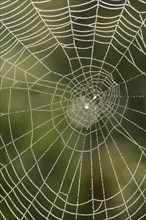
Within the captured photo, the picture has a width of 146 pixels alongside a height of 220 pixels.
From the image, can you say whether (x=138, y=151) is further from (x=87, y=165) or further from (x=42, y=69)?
(x=42, y=69)

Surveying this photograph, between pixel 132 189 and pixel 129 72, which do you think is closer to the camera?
pixel 132 189

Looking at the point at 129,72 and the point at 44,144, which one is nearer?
the point at 44,144

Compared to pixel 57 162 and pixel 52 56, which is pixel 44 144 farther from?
pixel 52 56

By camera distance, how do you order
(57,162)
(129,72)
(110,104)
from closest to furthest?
(110,104) < (57,162) < (129,72)

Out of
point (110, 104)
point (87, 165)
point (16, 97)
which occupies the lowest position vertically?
point (87, 165)

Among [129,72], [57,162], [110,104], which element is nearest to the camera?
[110,104]

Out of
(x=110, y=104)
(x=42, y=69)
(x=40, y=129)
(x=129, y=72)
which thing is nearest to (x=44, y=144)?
(x=40, y=129)

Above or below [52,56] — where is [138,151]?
below

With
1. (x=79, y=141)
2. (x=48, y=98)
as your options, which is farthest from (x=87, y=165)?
(x=48, y=98)

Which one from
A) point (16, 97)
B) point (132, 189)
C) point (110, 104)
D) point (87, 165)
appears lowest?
point (132, 189)
